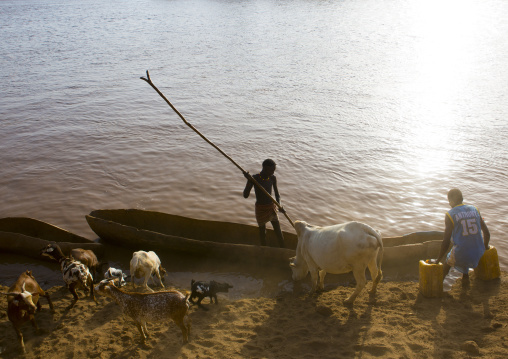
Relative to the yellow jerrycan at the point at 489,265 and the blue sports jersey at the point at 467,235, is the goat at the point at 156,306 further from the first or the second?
the yellow jerrycan at the point at 489,265

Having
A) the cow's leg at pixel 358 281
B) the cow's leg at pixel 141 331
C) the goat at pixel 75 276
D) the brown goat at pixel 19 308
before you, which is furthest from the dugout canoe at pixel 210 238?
the brown goat at pixel 19 308

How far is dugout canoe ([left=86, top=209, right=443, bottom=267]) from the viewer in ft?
26.9

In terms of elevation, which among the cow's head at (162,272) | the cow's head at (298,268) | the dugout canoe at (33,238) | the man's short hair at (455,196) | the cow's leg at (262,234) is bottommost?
the cow's head at (162,272)

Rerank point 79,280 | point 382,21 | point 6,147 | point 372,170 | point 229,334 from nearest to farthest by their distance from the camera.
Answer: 1. point 229,334
2. point 79,280
3. point 372,170
4. point 6,147
5. point 382,21

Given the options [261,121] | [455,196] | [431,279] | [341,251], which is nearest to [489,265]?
[431,279]

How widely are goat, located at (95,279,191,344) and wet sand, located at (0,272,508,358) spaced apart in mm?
396

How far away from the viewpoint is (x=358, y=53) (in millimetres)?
31828

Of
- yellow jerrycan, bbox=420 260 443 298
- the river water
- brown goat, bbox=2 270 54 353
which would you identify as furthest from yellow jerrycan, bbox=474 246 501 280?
brown goat, bbox=2 270 54 353

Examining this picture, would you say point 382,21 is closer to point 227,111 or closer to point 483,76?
point 483,76

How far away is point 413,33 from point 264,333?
1470 inches

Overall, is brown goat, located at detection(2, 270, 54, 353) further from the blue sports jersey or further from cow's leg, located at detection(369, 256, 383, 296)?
the blue sports jersey

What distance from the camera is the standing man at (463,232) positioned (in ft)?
22.7

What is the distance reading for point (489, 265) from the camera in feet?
24.9

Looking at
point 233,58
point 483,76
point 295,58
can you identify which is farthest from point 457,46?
point 233,58
